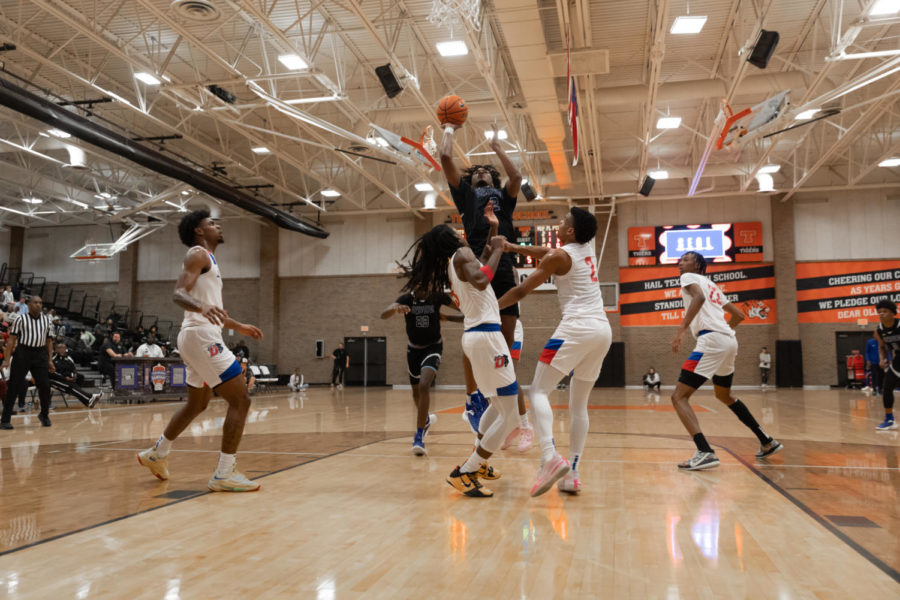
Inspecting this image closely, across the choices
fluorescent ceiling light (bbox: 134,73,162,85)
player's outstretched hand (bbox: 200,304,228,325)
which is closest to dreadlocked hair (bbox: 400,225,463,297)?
player's outstretched hand (bbox: 200,304,228,325)

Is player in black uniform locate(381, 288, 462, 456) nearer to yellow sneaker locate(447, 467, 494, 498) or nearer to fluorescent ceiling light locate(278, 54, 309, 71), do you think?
yellow sneaker locate(447, 467, 494, 498)

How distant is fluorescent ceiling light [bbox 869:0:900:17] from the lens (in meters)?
10.1

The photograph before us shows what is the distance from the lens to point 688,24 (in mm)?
11477

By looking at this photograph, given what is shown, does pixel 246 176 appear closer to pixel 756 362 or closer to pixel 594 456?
pixel 756 362

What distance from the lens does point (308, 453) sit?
232 inches

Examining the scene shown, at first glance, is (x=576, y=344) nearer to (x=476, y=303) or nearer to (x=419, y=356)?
(x=476, y=303)

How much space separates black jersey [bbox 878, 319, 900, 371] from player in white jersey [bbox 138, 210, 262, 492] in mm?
7659

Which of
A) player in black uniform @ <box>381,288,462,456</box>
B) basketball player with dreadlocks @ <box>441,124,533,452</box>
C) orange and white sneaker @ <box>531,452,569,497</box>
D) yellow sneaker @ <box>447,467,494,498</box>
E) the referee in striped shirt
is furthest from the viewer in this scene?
the referee in striped shirt

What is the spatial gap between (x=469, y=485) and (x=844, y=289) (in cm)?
2227

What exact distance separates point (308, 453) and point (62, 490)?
6.95ft

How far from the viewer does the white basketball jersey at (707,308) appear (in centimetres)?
547

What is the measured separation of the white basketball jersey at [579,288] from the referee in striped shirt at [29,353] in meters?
7.24

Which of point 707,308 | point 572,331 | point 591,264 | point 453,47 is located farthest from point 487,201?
point 453,47

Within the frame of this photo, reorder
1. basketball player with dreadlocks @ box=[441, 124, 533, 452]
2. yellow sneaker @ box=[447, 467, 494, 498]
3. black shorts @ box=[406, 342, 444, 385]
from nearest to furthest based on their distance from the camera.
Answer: yellow sneaker @ box=[447, 467, 494, 498] < basketball player with dreadlocks @ box=[441, 124, 533, 452] < black shorts @ box=[406, 342, 444, 385]
